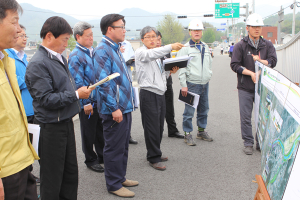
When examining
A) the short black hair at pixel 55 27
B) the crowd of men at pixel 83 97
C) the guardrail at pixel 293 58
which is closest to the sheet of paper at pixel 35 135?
the crowd of men at pixel 83 97

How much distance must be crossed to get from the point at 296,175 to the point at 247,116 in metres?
2.89

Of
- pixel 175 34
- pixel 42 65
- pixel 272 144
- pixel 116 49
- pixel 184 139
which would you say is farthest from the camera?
pixel 175 34

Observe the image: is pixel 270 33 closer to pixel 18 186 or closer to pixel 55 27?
pixel 55 27

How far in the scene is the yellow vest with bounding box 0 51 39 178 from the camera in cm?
153

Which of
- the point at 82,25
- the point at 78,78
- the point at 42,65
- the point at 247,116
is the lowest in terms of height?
the point at 247,116

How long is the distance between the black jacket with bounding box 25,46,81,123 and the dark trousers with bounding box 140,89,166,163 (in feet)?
4.71

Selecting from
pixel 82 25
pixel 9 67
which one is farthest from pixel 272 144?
pixel 82 25

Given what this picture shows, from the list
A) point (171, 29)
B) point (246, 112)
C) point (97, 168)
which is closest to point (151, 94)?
point (97, 168)

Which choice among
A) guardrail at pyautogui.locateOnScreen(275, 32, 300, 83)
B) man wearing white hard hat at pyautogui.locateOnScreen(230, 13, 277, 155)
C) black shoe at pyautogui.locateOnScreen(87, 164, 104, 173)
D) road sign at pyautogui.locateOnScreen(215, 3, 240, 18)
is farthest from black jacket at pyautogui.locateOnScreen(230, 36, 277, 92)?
road sign at pyautogui.locateOnScreen(215, 3, 240, 18)

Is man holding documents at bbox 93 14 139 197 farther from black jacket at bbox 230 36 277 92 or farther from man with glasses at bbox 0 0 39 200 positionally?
black jacket at bbox 230 36 277 92

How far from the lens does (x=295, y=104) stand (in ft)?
4.91

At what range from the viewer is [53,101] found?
7.24 ft

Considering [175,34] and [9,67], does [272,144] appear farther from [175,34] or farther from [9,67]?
[175,34]

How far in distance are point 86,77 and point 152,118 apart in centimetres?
107
